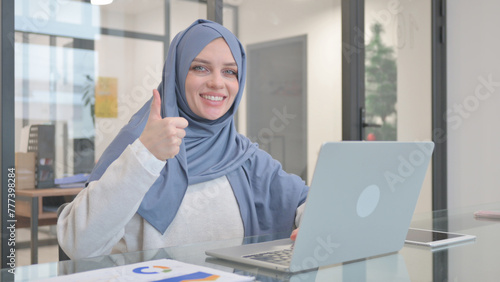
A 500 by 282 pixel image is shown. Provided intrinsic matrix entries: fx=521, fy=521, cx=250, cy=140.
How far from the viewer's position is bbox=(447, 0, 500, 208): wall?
341cm

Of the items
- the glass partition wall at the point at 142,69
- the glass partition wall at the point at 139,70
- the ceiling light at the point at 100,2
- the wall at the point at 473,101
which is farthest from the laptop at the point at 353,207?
the wall at the point at 473,101

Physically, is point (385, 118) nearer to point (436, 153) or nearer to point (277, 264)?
point (436, 153)

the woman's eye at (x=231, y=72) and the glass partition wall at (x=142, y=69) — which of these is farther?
the glass partition wall at (x=142, y=69)

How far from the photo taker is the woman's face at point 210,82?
1450 mm

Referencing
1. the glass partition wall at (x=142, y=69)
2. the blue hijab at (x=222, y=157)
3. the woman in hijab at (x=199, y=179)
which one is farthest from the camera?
the glass partition wall at (x=142, y=69)

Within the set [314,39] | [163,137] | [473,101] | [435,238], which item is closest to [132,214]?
[163,137]

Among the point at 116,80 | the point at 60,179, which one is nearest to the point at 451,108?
the point at 116,80

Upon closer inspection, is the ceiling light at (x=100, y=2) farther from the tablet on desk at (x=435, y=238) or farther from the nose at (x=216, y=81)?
the tablet on desk at (x=435, y=238)

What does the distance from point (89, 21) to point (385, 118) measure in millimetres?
1961

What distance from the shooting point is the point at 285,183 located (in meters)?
1.54

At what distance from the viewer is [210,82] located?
4.75 ft

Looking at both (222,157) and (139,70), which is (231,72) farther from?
(139,70)

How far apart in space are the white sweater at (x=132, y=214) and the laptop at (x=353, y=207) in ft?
0.73

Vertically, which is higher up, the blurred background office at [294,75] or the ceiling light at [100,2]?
the ceiling light at [100,2]
